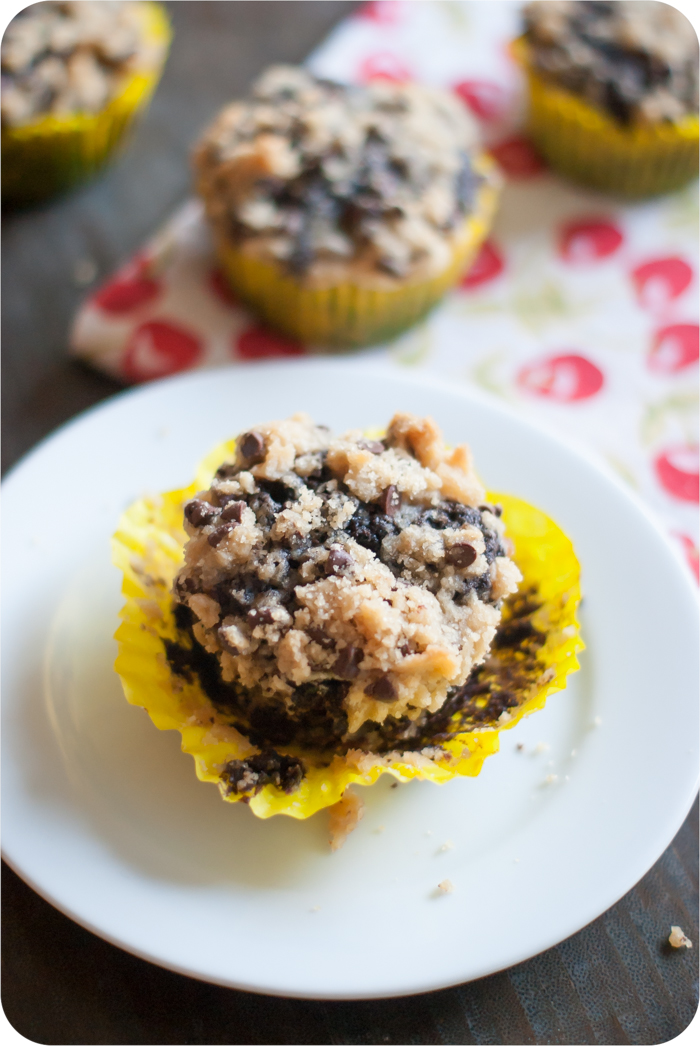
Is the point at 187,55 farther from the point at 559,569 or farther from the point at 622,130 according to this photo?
the point at 559,569

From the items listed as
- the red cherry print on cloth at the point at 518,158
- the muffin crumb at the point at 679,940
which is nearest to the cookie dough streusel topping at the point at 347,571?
the muffin crumb at the point at 679,940

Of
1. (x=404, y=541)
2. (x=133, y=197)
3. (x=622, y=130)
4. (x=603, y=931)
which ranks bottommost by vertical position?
(x=603, y=931)

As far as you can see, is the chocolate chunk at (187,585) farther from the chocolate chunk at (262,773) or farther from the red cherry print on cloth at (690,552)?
the red cherry print on cloth at (690,552)

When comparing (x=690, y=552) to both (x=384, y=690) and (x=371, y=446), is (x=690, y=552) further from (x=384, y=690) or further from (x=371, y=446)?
(x=384, y=690)

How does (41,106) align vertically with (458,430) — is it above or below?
above

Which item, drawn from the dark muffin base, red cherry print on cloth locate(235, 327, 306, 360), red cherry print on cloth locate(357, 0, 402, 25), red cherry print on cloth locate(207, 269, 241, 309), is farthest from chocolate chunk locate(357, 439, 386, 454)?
red cherry print on cloth locate(357, 0, 402, 25)

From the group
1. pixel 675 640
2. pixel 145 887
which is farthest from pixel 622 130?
pixel 145 887

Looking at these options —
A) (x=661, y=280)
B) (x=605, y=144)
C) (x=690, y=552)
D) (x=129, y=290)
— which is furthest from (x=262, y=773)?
(x=605, y=144)
